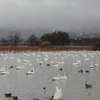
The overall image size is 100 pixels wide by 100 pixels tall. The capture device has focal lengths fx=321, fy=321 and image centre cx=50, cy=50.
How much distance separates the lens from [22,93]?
18.4m

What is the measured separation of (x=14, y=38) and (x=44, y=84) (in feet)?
259

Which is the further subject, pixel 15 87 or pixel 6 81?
pixel 6 81

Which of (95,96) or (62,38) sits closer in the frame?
(95,96)

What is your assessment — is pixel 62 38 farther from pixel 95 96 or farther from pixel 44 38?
pixel 95 96

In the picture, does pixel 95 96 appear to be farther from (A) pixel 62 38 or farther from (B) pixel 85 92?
(A) pixel 62 38

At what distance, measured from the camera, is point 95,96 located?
17.3 meters

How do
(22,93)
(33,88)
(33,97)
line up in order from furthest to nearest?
(33,88), (22,93), (33,97)

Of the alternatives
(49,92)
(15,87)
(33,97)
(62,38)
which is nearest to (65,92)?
(49,92)

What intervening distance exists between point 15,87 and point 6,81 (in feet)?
10.1

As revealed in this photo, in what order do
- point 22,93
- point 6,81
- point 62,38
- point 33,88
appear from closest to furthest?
point 22,93 < point 33,88 < point 6,81 < point 62,38

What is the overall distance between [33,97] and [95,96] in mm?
3342

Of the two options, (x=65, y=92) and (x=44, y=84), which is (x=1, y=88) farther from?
(x=65, y=92)

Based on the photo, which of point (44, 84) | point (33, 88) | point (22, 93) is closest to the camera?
point (22, 93)

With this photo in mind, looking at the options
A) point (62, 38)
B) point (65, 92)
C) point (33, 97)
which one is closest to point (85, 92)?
point (65, 92)
